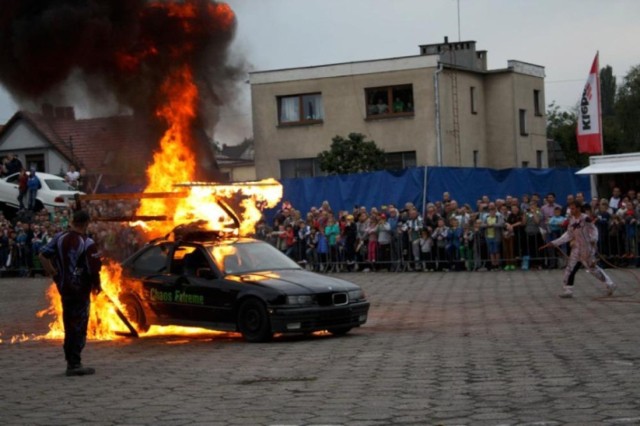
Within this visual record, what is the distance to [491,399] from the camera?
9289mm

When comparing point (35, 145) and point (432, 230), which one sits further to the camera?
point (35, 145)

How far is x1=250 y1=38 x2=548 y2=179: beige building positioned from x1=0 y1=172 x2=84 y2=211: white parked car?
13757 millimetres

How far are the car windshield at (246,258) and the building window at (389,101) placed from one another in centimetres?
3294

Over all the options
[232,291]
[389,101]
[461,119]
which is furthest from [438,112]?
[232,291]

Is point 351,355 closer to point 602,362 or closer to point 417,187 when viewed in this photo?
point 602,362

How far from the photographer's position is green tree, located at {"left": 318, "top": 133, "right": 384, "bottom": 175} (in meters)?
45.7

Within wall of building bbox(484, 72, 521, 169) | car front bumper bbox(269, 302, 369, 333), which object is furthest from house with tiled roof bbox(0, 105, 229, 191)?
wall of building bbox(484, 72, 521, 169)

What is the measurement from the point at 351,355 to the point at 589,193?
19.5 m

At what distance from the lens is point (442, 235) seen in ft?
88.7

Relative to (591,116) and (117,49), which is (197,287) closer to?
(117,49)

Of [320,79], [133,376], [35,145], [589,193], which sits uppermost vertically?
[320,79]

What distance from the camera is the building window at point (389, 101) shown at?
160 feet

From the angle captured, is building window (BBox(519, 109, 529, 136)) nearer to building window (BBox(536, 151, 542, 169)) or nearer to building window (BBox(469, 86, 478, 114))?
building window (BBox(536, 151, 542, 169))

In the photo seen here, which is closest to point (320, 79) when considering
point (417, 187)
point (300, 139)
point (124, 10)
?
point (300, 139)
